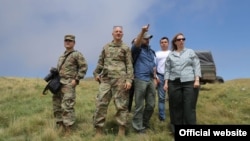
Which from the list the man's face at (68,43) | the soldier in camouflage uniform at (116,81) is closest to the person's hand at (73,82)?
the soldier in camouflage uniform at (116,81)

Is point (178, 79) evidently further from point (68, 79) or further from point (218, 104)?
point (218, 104)

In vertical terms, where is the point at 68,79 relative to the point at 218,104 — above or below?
above

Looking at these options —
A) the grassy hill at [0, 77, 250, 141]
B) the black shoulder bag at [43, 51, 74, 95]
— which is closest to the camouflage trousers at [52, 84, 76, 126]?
the black shoulder bag at [43, 51, 74, 95]

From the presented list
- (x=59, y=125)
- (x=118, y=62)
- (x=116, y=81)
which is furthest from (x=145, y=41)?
(x=59, y=125)

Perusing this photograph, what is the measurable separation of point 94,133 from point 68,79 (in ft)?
4.26

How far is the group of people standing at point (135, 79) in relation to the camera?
722 centimetres

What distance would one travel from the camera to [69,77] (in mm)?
7895

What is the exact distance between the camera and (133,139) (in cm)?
707

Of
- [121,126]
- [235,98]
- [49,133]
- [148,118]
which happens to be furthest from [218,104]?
[49,133]

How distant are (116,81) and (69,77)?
1.18 meters

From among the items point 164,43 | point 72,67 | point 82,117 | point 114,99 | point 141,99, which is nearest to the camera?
point 114,99

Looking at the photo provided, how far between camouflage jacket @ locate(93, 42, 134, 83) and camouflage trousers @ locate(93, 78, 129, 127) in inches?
5.1

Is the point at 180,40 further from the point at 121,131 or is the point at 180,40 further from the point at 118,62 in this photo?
the point at 121,131

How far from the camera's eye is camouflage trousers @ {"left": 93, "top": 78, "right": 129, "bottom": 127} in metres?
7.29
